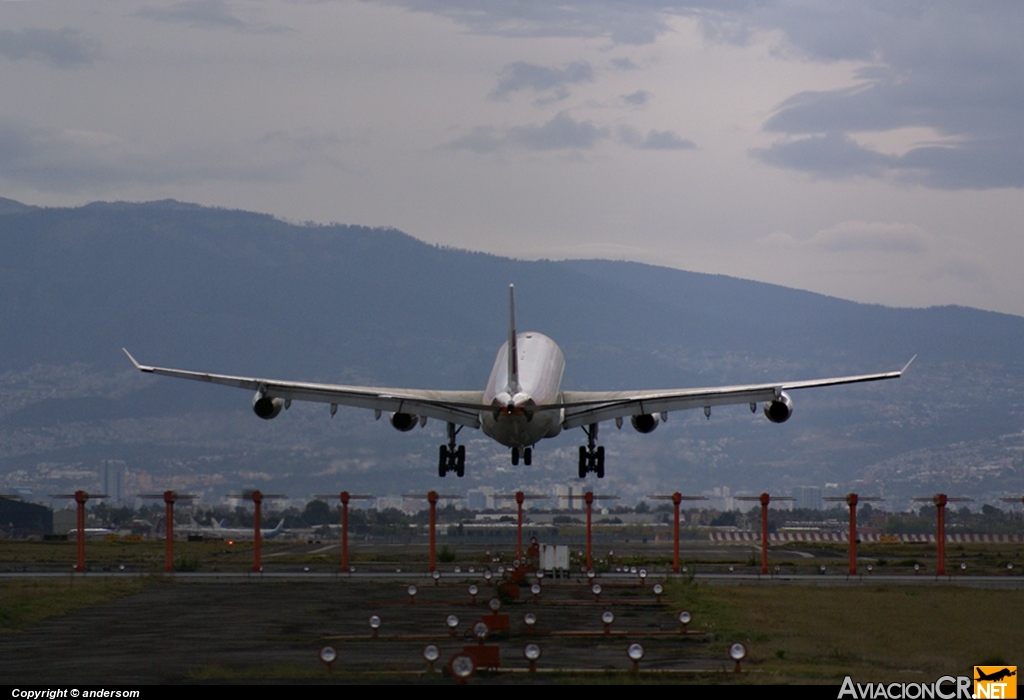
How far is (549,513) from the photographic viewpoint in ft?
470

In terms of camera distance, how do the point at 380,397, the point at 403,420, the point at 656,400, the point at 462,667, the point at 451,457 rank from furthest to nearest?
the point at 451,457
the point at 403,420
the point at 656,400
the point at 380,397
the point at 462,667

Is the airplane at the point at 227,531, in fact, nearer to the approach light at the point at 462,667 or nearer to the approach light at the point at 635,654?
the approach light at the point at 635,654

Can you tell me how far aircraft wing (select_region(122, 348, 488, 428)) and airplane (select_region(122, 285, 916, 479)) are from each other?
0.04 metres

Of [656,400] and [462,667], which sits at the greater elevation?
[656,400]

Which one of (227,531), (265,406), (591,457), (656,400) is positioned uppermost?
(656,400)

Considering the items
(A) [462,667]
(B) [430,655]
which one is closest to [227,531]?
(B) [430,655]

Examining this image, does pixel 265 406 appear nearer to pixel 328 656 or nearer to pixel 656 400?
pixel 656 400

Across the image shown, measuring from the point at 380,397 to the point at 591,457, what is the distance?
10.2 metres

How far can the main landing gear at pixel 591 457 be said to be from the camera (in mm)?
60528

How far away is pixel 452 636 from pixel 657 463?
148859 millimetres

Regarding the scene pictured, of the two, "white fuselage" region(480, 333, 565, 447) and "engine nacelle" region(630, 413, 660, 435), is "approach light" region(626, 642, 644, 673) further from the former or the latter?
"engine nacelle" region(630, 413, 660, 435)

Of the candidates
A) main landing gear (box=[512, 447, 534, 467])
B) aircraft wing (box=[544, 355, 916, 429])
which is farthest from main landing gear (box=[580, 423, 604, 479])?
main landing gear (box=[512, 447, 534, 467])

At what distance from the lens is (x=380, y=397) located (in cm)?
5509

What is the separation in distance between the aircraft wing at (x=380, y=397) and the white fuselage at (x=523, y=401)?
77 cm
